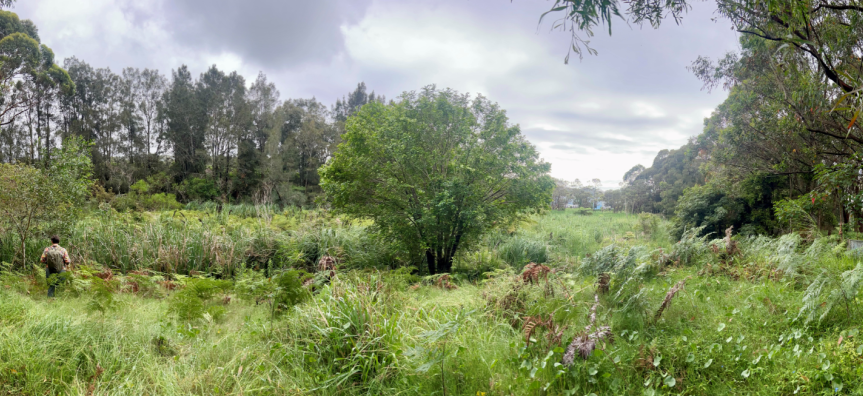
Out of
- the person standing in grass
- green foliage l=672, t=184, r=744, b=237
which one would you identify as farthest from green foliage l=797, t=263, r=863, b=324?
green foliage l=672, t=184, r=744, b=237

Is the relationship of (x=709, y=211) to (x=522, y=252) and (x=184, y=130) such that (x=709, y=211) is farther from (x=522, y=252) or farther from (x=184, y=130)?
(x=184, y=130)

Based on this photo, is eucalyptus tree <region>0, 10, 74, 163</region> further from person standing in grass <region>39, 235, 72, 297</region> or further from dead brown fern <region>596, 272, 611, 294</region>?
dead brown fern <region>596, 272, 611, 294</region>

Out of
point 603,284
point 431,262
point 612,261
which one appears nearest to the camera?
point 603,284

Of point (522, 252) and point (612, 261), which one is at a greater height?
point (612, 261)

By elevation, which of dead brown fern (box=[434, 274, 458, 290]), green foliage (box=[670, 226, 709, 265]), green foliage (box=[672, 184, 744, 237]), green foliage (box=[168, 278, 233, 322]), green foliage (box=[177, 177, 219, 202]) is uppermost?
green foliage (box=[177, 177, 219, 202])

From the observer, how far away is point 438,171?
8.91 m

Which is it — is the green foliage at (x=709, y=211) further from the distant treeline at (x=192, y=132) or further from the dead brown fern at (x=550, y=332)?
the distant treeline at (x=192, y=132)

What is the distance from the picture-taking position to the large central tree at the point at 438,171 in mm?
8531

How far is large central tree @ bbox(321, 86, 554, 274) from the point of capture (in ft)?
28.0

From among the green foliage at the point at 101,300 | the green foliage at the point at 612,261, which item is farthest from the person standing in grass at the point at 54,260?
the green foliage at the point at 612,261

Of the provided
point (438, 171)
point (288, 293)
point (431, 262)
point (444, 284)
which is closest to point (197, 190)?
point (431, 262)

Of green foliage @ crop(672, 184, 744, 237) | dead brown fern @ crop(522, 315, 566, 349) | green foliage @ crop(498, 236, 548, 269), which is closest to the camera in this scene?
dead brown fern @ crop(522, 315, 566, 349)

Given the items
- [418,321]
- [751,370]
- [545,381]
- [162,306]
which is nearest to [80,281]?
[162,306]

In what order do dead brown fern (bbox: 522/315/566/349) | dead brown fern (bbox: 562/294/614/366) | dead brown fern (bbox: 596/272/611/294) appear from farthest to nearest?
1. dead brown fern (bbox: 596/272/611/294)
2. dead brown fern (bbox: 522/315/566/349)
3. dead brown fern (bbox: 562/294/614/366)
